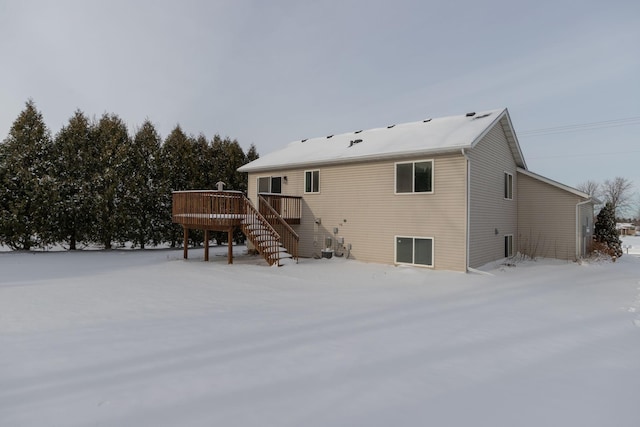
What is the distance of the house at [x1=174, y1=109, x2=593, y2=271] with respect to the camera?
35.3 ft

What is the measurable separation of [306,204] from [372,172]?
10.8ft

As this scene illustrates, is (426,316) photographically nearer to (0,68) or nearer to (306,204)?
(306,204)

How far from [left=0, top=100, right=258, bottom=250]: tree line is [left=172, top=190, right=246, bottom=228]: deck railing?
20.6 feet

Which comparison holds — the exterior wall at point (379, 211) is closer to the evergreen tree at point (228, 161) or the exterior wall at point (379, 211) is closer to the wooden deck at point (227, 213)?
the wooden deck at point (227, 213)

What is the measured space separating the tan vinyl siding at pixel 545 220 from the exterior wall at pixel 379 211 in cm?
591

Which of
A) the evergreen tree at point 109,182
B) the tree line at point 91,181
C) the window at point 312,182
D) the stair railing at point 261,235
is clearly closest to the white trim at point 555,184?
the window at point 312,182

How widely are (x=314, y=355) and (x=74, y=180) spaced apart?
16.9 m

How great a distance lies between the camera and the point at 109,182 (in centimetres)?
1620

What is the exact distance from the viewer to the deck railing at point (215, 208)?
11672 millimetres

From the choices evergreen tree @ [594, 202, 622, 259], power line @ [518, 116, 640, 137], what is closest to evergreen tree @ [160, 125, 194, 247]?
evergreen tree @ [594, 202, 622, 259]

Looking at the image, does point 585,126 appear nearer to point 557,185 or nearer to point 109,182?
point 557,185

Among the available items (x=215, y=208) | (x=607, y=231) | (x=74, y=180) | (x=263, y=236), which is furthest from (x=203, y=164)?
(x=607, y=231)

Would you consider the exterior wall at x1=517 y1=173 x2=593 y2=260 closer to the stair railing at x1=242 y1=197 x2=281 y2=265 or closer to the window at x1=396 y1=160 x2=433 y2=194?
the window at x1=396 y1=160 x2=433 y2=194

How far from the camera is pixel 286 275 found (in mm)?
9602
